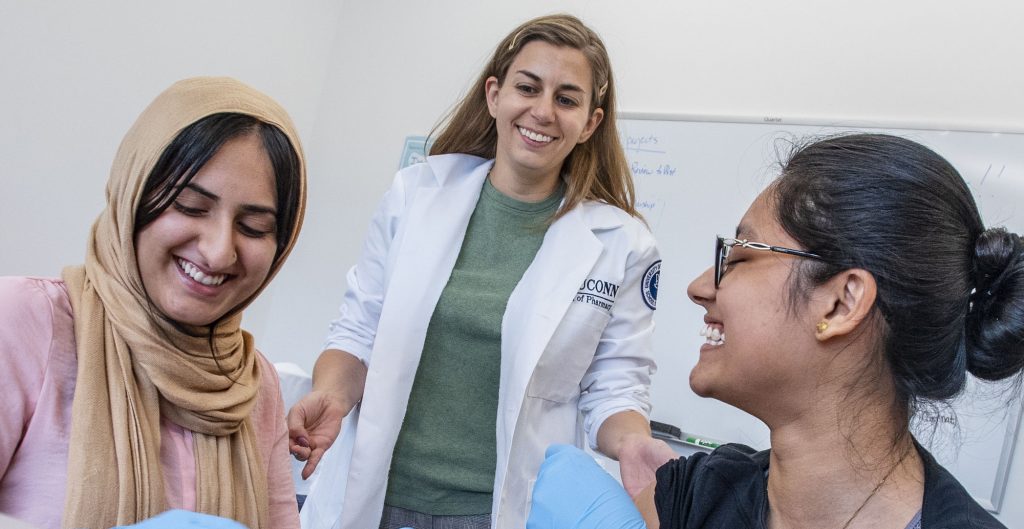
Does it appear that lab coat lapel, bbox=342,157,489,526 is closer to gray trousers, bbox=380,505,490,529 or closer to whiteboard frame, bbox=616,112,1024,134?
gray trousers, bbox=380,505,490,529

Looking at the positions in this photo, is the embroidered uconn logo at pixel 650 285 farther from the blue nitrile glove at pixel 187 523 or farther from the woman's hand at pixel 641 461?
the blue nitrile glove at pixel 187 523

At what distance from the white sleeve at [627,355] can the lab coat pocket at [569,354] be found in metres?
0.03

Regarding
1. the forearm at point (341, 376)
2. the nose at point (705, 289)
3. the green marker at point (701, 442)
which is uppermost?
the nose at point (705, 289)

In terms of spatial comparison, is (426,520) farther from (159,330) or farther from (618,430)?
(159,330)

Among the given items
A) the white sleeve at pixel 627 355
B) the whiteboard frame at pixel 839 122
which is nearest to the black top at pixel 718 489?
the white sleeve at pixel 627 355

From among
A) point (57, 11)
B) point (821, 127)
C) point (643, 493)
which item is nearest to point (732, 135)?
point (821, 127)

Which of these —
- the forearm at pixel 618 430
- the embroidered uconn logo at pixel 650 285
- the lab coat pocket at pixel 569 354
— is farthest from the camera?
the embroidered uconn logo at pixel 650 285

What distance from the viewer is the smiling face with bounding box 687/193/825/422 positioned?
0.99 metres

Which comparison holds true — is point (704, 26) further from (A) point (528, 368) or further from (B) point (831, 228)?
(B) point (831, 228)

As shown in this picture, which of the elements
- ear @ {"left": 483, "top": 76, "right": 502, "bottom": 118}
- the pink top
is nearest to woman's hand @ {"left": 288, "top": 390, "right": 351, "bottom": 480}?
the pink top

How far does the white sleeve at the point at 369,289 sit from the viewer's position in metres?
1.67

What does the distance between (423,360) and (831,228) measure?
830mm

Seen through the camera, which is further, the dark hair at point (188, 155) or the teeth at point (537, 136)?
the teeth at point (537, 136)

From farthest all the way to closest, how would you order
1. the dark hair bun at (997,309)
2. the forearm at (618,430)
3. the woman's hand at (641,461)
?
1. the forearm at (618,430)
2. the woman's hand at (641,461)
3. the dark hair bun at (997,309)
